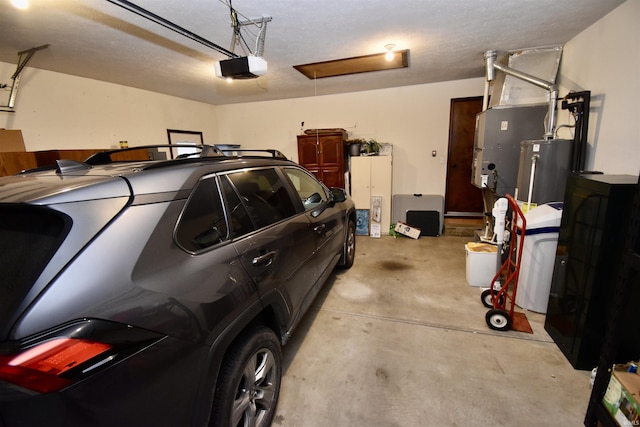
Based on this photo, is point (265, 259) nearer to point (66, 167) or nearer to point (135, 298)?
point (135, 298)

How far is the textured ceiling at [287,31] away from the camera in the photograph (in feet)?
7.46

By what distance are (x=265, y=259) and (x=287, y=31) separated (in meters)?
2.37

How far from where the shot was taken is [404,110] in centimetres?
524

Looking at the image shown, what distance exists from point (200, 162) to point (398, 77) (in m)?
4.17

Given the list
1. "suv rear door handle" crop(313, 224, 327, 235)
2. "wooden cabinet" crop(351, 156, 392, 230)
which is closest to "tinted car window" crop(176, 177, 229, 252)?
"suv rear door handle" crop(313, 224, 327, 235)

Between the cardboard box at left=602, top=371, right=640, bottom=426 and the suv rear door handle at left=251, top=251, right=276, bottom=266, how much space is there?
174 centimetres

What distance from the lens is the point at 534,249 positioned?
2422 mm

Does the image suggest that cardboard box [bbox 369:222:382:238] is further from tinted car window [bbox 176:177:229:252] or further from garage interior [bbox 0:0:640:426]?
tinted car window [bbox 176:177:229:252]

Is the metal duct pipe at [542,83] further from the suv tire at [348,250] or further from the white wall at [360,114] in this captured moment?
the suv tire at [348,250]

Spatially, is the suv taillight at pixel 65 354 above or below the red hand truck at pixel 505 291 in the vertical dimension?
above

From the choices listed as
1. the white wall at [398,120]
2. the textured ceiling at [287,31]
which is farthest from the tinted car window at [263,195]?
the white wall at [398,120]

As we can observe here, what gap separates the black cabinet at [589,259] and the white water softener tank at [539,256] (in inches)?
8.5

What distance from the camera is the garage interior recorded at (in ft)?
5.61

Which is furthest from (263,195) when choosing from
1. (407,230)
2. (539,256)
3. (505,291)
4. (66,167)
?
(407,230)
